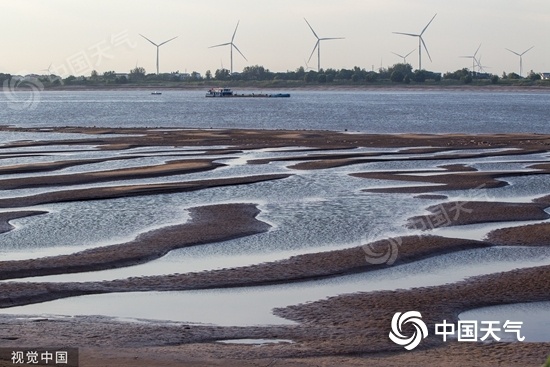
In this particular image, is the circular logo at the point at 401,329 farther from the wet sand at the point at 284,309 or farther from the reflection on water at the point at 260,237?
the reflection on water at the point at 260,237

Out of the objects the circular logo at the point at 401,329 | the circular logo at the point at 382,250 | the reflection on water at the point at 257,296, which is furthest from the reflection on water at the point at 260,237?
the circular logo at the point at 401,329

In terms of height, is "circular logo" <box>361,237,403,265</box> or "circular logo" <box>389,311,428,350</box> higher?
"circular logo" <box>389,311,428,350</box>

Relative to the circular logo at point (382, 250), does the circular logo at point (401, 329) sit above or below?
above

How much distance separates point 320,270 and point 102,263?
548 centimetres

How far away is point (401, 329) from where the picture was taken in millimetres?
18234

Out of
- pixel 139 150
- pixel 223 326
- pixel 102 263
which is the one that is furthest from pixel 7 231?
pixel 139 150

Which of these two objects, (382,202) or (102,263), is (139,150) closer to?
(382,202)

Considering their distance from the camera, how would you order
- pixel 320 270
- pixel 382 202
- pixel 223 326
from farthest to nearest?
pixel 382 202 < pixel 320 270 < pixel 223 326

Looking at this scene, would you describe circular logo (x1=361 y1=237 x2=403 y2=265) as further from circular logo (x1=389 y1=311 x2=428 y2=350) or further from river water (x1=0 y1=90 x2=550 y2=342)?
circular logo (x1=389 y1=311 x2=428 y2=350)

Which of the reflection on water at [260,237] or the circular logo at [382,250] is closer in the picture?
the reflection on water at [260,237]

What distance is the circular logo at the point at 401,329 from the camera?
56.8 ft

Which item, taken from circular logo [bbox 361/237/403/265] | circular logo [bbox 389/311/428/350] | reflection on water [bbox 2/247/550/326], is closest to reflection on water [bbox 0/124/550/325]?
reflection on water [bbox 2/247/550/326]

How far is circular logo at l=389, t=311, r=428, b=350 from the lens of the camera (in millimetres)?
17312

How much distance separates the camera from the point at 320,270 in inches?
948
